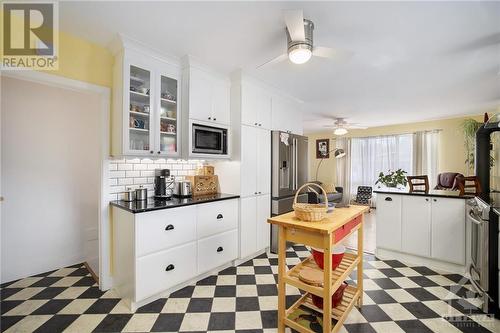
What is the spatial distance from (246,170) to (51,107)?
2.49 metres

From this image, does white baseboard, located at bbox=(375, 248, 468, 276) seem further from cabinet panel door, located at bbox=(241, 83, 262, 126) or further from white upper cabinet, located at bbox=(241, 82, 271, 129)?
cabinet panel door, located at bbox=(241, 83, 262, 126)

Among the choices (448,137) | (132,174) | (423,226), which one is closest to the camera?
(132,174)

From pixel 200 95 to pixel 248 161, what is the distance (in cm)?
103

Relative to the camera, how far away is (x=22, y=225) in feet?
8.16

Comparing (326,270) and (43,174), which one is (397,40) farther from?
(43,174)

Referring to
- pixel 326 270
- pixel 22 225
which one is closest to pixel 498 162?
pixel 326 270

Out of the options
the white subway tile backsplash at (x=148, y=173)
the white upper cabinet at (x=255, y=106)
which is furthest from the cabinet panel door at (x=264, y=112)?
the white subway tile backsplash at (x=148, y=173)

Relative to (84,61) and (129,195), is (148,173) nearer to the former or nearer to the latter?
(129,195)

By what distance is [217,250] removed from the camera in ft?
8.55

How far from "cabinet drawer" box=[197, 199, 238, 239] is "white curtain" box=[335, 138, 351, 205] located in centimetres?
Result: 555

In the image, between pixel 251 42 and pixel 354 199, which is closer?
pixel 251 42

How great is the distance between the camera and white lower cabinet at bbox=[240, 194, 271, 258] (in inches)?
115

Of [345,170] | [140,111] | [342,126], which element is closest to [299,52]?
[140,111]

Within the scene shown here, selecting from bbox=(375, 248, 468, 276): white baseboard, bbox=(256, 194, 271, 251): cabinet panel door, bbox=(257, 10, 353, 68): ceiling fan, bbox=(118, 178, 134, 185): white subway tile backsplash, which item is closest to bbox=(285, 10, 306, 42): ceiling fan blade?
bbox=(257, 10, 353, 68): ceiling fan
